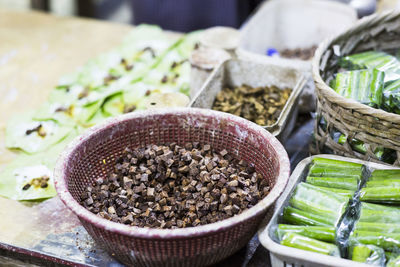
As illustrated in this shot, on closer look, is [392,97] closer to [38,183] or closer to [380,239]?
[380,239]

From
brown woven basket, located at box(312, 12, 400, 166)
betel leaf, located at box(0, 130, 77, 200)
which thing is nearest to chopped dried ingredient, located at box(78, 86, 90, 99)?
betel leaf, located at box(0, 130, 77, 200)

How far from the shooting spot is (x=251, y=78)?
2.22 metres

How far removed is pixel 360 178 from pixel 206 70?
36.4 inches

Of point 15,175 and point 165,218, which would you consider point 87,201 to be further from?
point 15,175

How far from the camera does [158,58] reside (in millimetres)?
2775

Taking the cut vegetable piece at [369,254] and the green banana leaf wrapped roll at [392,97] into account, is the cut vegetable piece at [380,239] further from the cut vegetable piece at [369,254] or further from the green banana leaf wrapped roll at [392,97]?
the green banana leaf wrapped roll at [392,97]

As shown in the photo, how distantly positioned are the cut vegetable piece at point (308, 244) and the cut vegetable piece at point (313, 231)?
2cm

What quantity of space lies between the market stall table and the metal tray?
0.22 meters

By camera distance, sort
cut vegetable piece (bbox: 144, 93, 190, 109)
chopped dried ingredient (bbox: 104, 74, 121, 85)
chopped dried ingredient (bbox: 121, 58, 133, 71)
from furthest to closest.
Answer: chopped dried ingredient (bbox: 121, 58, 133, 71)
chopped dried ingredient (bbox: 104, 74, 121, 85)
cut vegetable piece (bbox: 144, 93, 190, 109)

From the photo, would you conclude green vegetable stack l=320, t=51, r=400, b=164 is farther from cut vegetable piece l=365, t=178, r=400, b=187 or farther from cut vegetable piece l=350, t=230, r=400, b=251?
cut vegetable piece l=350, t=230, r=400, b=251

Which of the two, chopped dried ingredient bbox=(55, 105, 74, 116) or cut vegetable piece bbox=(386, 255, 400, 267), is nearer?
cut vegetable piece bbox=(386, 255, 400, 267)

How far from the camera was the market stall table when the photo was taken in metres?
1.61

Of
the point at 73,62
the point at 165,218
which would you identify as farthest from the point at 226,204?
the point at 73,62

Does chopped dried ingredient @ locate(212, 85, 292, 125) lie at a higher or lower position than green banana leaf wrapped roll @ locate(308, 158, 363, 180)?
lower
